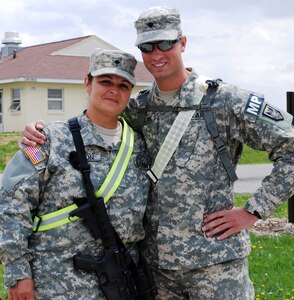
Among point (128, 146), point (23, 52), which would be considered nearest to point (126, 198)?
point (128, 146)

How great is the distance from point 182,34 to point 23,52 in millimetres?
31889

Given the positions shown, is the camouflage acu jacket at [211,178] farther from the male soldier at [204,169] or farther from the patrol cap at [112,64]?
the patrol cap at [112,64]

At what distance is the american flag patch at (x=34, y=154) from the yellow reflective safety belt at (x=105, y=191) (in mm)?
299

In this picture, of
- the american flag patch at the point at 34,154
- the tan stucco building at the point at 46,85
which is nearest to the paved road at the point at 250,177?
the american flag patch at the point at 34,154

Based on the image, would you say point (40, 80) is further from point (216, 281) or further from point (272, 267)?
point (216, 281)

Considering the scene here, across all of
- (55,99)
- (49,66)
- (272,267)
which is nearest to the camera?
(272,267)

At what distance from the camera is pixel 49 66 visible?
30.4 metres

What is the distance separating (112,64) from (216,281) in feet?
4.56

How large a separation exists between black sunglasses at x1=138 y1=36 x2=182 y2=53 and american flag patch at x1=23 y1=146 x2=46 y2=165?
860 millimetres

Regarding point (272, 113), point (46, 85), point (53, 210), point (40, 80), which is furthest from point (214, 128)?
point (46, 85)

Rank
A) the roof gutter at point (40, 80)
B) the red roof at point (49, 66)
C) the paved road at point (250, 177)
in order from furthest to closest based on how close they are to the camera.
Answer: the red roof at point (49, 66) → the roof gutter at point (40, 80) → the paved road at point (250, 177)

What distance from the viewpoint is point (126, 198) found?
3592mm

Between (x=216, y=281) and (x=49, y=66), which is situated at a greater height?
(x=216, y=281)

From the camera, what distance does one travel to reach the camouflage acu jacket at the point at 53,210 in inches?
135
